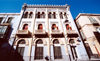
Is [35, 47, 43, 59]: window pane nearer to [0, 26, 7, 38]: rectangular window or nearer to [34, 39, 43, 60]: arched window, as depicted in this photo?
[34, 39, 43, 60]: arched window

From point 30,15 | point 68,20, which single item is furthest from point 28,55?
point 68,20

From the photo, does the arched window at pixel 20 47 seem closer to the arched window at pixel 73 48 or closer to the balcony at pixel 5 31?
the balcony at pixel 5 31

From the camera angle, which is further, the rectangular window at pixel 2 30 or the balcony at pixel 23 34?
the balcony at pixel 23 34

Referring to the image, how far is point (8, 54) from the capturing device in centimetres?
942

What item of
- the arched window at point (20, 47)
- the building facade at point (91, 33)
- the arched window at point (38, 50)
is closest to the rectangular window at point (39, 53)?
the arched window at point (38, 50)

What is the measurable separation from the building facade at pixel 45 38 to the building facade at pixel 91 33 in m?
1.86

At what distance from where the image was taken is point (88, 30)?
43.9 feet

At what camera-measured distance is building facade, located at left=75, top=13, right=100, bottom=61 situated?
10945 millimetres

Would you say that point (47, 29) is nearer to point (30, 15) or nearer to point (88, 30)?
point (30, 15)

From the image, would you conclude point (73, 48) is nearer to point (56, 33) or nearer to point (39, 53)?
point (56, 33)

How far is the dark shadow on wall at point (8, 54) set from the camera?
359 inches

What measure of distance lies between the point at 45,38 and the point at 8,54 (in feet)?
18.8

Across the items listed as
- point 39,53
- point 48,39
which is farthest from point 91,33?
point 39,53

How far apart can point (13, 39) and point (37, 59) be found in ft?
16.5
